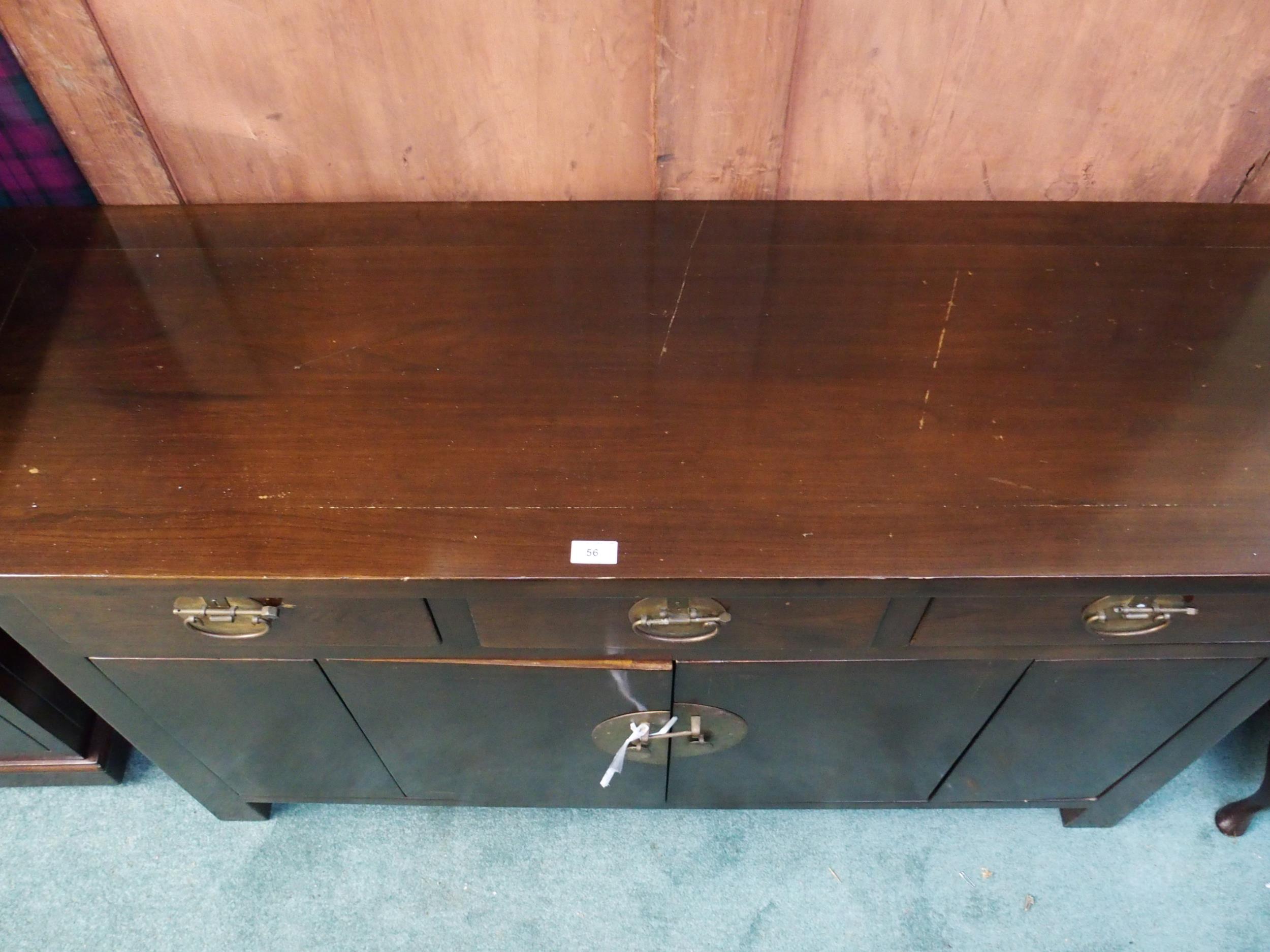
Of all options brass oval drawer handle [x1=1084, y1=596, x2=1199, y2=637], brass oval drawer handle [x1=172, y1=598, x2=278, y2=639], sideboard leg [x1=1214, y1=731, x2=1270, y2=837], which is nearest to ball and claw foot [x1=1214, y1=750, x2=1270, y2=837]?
sideboard leg [x1=1214, y1=731, x2=1270, y2=837]

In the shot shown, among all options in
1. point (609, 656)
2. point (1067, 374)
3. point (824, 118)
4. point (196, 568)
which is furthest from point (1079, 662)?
point (196, 568)

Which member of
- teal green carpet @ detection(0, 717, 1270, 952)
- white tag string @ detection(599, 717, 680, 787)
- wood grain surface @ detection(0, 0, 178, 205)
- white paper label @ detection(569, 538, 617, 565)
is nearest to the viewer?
white paper label @ detection(569, 538, 617, 565)

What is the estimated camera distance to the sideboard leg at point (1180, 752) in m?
0.90

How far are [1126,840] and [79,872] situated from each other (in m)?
1.33

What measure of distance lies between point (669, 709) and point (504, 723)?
6.7 inches

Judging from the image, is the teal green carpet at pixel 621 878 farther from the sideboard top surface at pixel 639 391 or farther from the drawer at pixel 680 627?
the sideboard top surface at pixel 639 391

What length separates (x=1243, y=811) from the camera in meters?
1.16

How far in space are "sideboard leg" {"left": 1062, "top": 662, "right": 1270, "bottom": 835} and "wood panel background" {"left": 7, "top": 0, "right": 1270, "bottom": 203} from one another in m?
0.51

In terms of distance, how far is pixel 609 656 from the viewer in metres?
0.84

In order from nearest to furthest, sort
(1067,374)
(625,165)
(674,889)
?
(1067,374)
(625,165)
(674,889)

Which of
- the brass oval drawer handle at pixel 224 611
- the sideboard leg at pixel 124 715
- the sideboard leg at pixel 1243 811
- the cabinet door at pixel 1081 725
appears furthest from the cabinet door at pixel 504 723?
the sideboard leg at pixel 1243 811

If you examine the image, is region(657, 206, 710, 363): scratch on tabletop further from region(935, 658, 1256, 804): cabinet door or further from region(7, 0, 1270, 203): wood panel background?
region(935, 658, 1256, 804): cabinet door

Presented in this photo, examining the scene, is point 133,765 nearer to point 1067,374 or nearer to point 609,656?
point 609,656

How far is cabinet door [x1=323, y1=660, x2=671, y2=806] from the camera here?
853 millimetres
